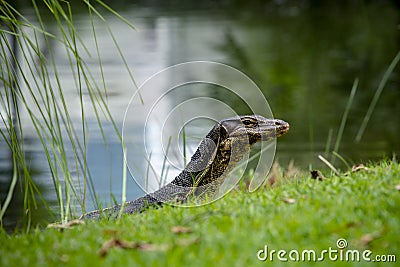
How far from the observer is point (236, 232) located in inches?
113

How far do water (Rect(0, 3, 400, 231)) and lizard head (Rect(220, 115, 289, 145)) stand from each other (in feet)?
2.75

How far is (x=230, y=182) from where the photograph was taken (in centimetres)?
519

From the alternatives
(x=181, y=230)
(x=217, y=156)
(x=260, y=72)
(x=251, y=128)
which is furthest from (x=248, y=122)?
(x=260, y=72)

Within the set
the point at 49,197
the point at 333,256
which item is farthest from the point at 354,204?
the point at 49,197

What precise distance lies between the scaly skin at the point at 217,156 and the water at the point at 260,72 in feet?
1.22

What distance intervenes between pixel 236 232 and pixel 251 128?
5.09ft

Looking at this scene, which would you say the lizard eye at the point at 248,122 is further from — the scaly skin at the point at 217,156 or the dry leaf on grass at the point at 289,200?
the dry leaf on grass at the point at 289,200

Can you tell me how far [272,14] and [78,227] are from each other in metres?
18.2

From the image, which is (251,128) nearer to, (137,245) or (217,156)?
(217,156)

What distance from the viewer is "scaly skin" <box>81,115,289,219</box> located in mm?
4332

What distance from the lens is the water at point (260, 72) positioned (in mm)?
7480

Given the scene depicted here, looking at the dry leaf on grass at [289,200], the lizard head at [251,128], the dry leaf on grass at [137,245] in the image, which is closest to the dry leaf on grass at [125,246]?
the dry leaf on grass at [137,245]

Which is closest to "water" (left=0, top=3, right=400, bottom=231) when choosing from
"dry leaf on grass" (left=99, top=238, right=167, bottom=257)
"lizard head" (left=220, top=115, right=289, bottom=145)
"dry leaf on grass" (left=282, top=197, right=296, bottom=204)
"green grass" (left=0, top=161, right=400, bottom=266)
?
"lizard head" (left=220, top=115, right=289, bottom=145)

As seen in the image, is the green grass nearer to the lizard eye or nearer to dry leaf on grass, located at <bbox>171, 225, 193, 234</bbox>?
dry leaf on grass, located at <bbox>171, 225, 193, 234</bbox>
